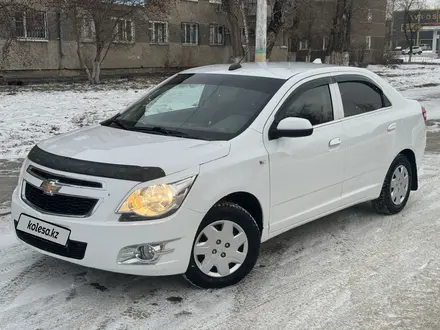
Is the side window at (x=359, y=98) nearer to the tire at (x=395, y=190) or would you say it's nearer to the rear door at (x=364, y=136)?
the rear door at (x=364, y=136)

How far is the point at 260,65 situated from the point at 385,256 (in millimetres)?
2121

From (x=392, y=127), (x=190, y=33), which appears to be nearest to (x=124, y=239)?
(x=392, y=127)

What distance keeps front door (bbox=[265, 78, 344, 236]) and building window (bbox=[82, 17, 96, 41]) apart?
1852cm

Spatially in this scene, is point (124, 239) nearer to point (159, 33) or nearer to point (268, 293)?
point (268, 293)

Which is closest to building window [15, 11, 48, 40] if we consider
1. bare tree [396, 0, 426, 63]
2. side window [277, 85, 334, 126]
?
side window [277, 85, 334, 126]

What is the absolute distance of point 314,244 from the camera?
4.84 metres

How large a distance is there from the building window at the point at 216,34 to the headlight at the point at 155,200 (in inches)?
1236

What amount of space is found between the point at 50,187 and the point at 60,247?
1.34 ft

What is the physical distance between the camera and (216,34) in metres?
34.3

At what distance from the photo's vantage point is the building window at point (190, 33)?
3230cm

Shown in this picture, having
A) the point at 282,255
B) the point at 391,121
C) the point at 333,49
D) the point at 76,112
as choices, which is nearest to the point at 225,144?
the point at 282,255

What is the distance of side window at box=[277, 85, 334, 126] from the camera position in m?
4.43

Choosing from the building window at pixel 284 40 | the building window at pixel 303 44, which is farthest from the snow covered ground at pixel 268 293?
the building window at pixel 303 44

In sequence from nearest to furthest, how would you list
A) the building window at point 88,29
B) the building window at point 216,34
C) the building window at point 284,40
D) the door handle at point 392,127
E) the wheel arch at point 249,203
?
the wheel arch at point 249,203 → the door handle at point 392,127 → the building window at point 88,29 → the building window at point 216,34 → the building window at point 284,40
